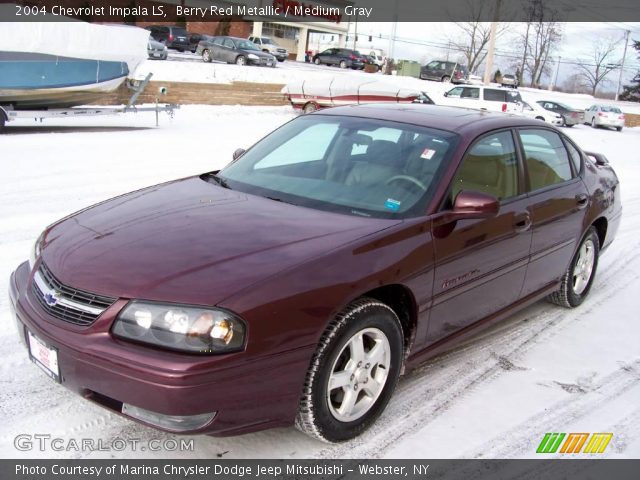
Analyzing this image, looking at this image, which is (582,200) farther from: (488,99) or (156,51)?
(156,51)

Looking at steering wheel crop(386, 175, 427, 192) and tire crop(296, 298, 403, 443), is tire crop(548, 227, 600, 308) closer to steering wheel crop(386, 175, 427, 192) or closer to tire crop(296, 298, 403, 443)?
steering wheel crop(386, 175, 427, 192)

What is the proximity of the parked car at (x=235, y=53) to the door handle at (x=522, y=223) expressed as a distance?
32.1 m

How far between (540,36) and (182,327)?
257ft

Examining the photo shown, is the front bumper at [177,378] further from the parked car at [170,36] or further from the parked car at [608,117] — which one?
the parked car at [170,36]

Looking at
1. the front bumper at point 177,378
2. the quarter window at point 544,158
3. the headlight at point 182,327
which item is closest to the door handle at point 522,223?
the quarter window at point 544,158

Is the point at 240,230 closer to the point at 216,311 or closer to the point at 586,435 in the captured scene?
the point at 216,311

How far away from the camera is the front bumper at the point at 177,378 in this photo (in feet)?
8.21

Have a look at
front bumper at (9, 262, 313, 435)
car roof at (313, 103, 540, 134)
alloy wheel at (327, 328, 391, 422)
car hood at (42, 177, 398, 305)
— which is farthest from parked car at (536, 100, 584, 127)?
front bumper at (9, 262, 313, 435)

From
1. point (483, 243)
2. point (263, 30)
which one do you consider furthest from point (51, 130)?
point (263, 30)

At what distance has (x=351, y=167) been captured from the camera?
390 centimetres

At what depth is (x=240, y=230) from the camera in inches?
124

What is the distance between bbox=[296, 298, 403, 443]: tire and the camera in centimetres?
289

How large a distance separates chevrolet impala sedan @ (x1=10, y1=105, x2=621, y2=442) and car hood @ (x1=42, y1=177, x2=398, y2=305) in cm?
1

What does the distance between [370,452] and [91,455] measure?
127 centimetres
